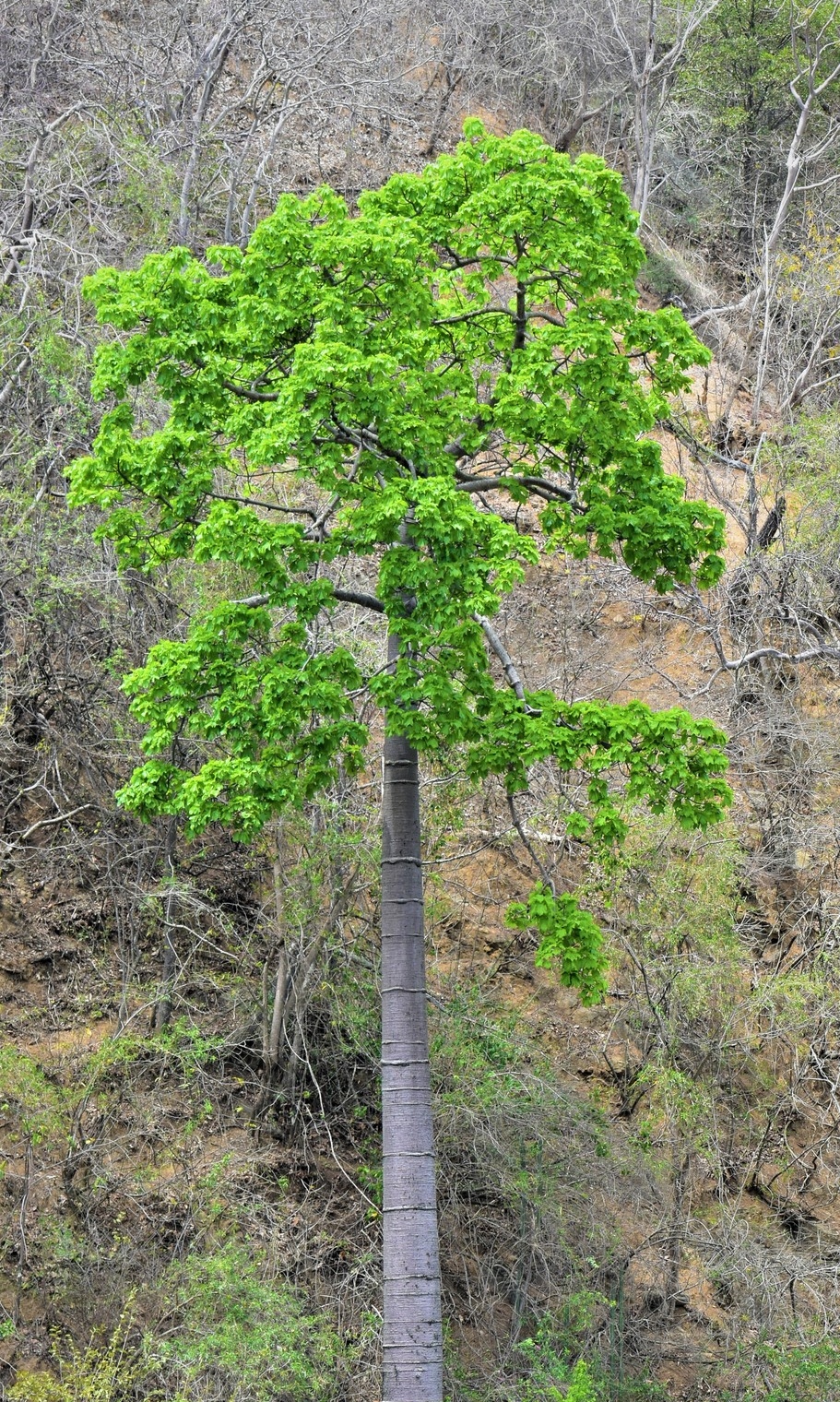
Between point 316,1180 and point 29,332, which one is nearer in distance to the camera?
point 316,1180

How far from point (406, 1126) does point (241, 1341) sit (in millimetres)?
2308

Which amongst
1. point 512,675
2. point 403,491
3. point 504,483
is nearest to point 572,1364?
point 512,675

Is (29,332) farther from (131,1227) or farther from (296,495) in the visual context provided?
(131,1227)

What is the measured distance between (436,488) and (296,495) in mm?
→ 7149

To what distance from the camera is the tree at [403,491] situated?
961 cm

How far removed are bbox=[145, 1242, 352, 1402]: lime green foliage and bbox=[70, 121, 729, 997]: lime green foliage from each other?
374cm

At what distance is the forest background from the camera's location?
12305mm

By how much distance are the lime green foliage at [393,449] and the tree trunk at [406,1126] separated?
0.62 meters

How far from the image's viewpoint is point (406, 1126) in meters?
10.5

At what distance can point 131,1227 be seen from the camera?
41.4 feet

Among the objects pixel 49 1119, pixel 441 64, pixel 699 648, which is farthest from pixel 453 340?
pixel 441 64

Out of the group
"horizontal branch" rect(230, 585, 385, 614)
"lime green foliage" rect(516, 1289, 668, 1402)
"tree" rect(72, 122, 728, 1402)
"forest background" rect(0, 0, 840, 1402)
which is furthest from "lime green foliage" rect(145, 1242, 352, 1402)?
"horizontal branch" rect(230, 585, 385, 614)

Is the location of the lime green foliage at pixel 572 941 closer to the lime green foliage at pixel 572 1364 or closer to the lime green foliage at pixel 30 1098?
the lime green foliage at pixel 572 1364

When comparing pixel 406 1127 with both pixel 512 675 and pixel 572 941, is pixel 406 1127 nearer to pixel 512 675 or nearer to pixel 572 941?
pixel 572 941
